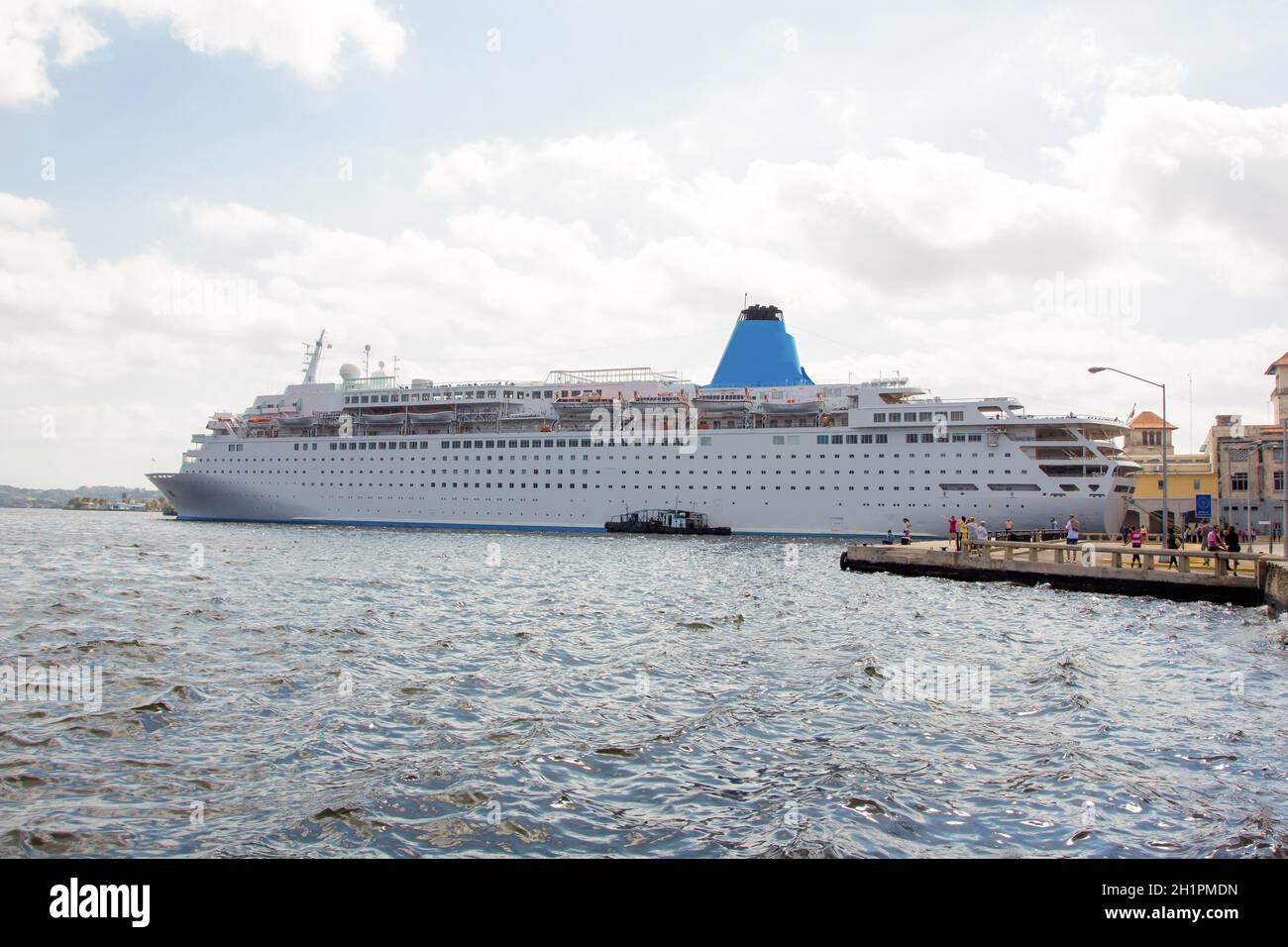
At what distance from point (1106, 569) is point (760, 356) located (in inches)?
1449

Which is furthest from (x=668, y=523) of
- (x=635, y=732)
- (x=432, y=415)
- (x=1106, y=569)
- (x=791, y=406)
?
(x=635, y=732)

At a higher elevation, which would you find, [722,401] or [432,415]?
[722,401]

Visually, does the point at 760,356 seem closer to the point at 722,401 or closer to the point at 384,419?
the point at 722,401

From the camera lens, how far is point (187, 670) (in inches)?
510

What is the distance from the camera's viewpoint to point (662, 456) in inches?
2199

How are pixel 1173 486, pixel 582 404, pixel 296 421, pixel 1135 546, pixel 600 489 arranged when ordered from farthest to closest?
1. pixel 296 421
2. pixel 582 404
3. pixel 1173 486
4. pixel 600 489
5. pixel 1135 546

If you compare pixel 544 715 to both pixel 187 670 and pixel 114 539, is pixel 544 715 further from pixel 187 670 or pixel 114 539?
pixel 114 539

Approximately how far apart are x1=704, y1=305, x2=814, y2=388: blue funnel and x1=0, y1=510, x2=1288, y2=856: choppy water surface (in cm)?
3953

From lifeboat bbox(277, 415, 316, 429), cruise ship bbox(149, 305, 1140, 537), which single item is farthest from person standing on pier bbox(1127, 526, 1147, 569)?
lifeboat bbox(277, 415, 316, 429)

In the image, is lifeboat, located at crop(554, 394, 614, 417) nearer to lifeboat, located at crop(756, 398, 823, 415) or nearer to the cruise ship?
the cruise ship

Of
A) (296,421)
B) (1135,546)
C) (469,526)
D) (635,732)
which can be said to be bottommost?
(635,732)

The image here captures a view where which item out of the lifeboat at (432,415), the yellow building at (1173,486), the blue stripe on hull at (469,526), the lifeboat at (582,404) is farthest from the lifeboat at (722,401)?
the yellow building at (1173,486)
